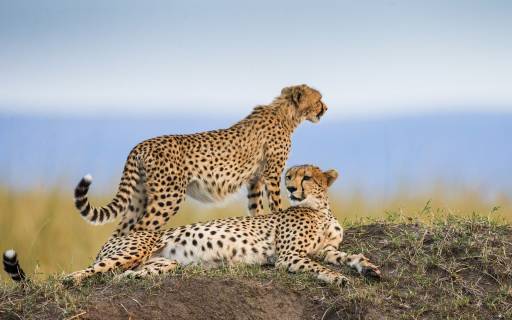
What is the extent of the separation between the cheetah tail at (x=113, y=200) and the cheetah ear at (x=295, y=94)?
176cm

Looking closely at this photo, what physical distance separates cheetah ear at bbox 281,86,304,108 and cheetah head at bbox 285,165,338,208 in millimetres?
1545

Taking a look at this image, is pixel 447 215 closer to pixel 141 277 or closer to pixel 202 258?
pixel 202 258

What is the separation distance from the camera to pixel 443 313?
5.44 m

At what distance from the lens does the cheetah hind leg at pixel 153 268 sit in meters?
5.67

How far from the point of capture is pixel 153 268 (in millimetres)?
5793

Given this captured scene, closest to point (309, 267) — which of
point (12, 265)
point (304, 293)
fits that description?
point (304, 293)

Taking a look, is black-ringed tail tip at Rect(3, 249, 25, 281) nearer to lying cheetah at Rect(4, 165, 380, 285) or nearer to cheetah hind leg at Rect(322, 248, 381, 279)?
lying cheetah at Rect(4, 165, 380, 285)

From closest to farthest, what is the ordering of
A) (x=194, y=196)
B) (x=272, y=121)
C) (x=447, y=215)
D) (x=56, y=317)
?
(x=56, y=317), (x=447, y=215), (x=194, y=196), (x=272, y=121)

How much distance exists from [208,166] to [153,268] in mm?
1479

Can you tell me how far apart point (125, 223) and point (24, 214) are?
2121 millimetres

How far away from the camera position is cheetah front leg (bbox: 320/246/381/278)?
5742mm

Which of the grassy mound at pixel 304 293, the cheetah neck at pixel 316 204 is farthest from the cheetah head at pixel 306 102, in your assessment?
the grassy mound at pixel 304 293

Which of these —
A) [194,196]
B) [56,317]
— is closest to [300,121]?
[194,196]

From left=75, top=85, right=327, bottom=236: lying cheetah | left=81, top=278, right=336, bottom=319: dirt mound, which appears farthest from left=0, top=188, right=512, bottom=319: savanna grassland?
left=75, top=85, right=327, bottom=236: lying cheetah
